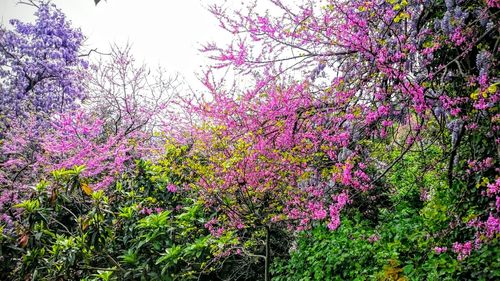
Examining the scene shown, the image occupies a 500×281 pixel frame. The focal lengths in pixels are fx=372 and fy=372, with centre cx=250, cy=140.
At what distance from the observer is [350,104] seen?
368cm

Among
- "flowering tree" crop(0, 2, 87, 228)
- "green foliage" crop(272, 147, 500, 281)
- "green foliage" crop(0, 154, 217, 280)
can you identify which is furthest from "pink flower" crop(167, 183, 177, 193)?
"flowering tree" crop(0, 2, 87, 228)

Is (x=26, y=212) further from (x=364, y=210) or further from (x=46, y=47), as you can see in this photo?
(x=46, y=47)

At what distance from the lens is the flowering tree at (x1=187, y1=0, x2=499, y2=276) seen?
9.60 ft

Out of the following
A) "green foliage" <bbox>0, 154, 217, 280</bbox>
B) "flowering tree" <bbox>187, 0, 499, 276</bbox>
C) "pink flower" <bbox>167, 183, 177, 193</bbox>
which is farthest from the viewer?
"pink flower" <bbox>167, 183, 177, 193</bbox>

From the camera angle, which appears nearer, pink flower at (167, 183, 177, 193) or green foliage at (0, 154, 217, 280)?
green foliage at (0, 154, 217, 280)

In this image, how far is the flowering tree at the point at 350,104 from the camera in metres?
2.93

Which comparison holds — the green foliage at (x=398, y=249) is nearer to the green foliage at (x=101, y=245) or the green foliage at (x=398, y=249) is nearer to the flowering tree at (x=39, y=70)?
the green foliage at (x=101, y=245)

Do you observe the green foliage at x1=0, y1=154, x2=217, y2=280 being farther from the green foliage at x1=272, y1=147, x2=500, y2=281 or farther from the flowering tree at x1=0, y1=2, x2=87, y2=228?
→ the flowering tree at x1=0, y1=2, x2=87, y2=228

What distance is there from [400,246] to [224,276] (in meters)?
A: 2.47

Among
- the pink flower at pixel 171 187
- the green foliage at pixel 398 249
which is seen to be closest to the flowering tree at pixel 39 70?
the pink flower at pixel 171 187

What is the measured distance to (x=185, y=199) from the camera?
5.72m

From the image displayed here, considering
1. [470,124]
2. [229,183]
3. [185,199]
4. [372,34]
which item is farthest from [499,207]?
[185,199]

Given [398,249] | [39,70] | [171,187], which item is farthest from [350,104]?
[39,70]

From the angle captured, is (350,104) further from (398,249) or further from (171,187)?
(171,187)
